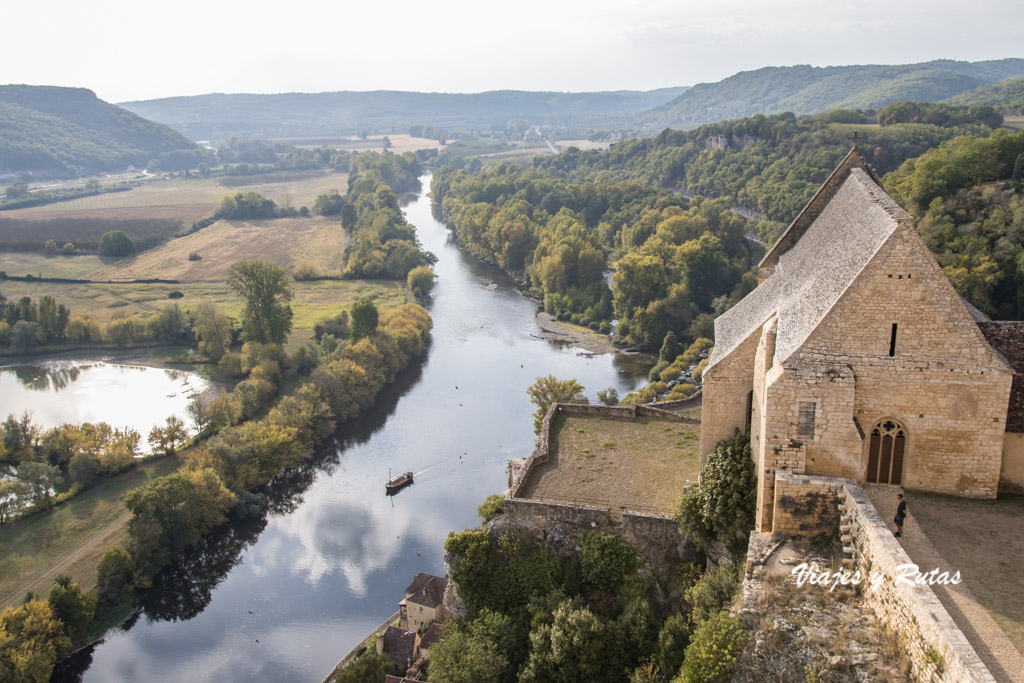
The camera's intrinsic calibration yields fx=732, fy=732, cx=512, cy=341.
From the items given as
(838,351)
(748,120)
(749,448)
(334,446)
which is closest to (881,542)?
(838,351)

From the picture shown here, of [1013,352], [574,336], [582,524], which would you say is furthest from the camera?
[574,336]

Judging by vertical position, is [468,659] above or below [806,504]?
below

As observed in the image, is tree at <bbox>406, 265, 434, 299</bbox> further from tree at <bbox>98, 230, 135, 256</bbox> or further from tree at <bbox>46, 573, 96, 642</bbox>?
tree at <bbox>46, 573, 96, 642</bbox>

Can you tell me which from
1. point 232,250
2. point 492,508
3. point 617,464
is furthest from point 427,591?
point 232,250

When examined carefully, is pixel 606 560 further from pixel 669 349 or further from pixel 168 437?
pixel 669 349

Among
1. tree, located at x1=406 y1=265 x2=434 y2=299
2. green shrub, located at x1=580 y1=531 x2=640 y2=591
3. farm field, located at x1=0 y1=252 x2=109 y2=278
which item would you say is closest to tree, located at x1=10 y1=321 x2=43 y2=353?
farm field, located at x1=0 y1=252 x2=109 y2=278

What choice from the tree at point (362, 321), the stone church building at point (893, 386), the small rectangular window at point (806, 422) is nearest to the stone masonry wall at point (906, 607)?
the small rectangular window at point (806, 422)

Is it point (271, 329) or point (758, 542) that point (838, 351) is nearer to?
point (758, 542)
